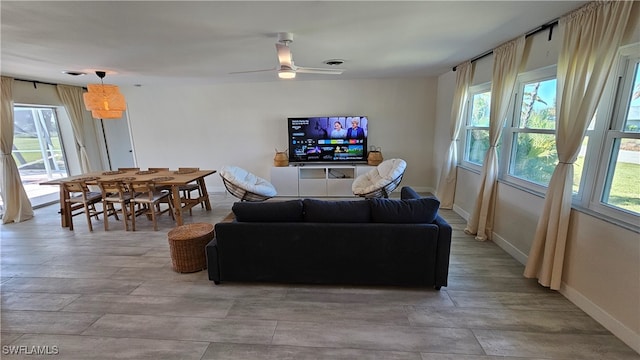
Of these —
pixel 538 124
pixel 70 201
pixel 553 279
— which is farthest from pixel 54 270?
pixel 538 124

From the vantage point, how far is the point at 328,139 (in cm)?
561

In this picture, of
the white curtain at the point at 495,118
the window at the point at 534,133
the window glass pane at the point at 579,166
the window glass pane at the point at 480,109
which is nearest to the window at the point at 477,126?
the window glass pane at the point at 480,109

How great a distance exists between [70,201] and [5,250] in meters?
0.88

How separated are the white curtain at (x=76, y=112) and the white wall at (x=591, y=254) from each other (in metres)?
7.41

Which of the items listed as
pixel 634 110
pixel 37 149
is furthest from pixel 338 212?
pixel 37 149

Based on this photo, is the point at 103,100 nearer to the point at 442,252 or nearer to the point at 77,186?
the point at 77,186

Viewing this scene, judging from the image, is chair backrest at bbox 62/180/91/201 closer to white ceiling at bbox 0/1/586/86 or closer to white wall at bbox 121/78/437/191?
white ceiling at bbox 0/1/586/86

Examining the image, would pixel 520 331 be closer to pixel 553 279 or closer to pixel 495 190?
pixel 553 279

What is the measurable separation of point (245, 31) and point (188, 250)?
2.13 m

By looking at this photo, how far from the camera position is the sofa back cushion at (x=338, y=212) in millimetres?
2412

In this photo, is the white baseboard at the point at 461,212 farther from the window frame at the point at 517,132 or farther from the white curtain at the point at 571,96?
the white curtain at the point at 571,96

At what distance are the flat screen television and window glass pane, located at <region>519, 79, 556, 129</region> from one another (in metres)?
2.81

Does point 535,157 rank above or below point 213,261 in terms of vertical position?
above

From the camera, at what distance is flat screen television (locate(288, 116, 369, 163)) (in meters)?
5.54
